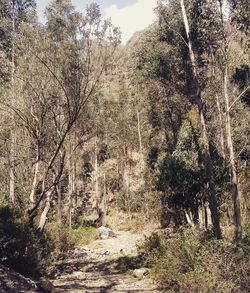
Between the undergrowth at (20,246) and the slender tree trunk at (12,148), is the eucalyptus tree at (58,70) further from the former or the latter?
the slender tree trunk at (12,148)

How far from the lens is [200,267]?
27.6ft

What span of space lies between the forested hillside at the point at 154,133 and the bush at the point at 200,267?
0.03 meters

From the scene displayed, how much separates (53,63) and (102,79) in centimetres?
145

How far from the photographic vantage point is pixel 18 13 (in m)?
23.0

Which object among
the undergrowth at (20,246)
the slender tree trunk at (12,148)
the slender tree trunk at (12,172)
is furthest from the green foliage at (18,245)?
the slender tree trunk at (12,172)

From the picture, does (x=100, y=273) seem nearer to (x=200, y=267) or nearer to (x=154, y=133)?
(x=200, y=267)

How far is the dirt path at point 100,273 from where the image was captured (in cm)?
1084

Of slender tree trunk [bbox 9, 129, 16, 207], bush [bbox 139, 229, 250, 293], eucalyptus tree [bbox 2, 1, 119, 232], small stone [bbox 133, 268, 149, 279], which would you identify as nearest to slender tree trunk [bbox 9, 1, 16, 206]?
slender tree trunk [bbox 9, 129, 16, 207]

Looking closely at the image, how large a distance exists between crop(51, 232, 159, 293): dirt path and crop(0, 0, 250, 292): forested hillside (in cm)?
60

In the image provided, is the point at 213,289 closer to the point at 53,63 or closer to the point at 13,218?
the point at 13,218

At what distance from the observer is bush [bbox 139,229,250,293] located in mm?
7711

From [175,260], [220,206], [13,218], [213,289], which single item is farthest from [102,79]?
[220,206]

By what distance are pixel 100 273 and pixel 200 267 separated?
604 centimetres

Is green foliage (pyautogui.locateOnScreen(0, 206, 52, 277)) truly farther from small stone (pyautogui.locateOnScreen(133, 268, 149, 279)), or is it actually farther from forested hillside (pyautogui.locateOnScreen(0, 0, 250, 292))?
small stone (pyautogui.locateOnScreen(133, 268, 149, 279))
